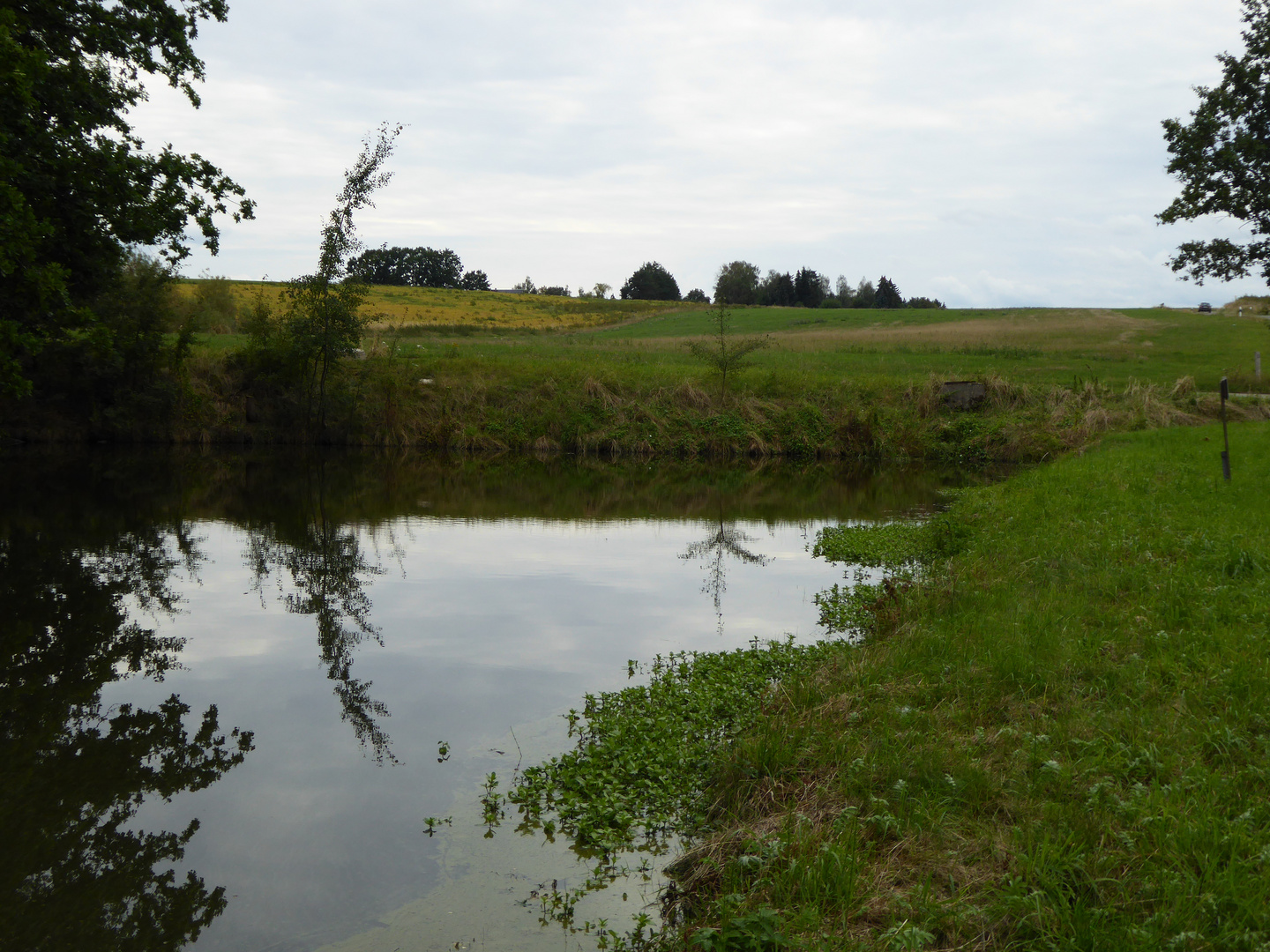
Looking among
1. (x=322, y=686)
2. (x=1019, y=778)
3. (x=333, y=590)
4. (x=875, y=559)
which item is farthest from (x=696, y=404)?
(x=1019, y=778)

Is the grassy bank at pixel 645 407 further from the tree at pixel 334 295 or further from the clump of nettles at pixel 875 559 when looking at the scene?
the clump of nettles at pixel 875 559

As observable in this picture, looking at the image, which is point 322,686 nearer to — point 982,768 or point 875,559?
point 982,768

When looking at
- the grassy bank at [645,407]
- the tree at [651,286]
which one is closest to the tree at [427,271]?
the tree at [651,286]

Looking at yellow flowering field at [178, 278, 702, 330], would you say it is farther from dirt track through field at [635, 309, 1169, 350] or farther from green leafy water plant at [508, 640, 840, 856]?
green leafy water plant at [508, 640, 840, 856]

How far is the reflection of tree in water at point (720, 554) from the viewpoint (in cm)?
1327

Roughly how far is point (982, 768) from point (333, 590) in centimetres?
983

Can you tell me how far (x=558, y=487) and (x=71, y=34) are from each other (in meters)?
14.6

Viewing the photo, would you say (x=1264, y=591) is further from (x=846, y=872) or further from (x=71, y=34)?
(x=71, y=34)

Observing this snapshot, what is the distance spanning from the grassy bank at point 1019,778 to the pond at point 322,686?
3.62 ft

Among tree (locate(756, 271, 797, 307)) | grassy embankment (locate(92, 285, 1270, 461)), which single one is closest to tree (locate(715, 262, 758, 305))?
tree (locate(756, 271, 797, 307))

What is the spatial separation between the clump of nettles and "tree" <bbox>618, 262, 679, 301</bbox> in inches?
4106

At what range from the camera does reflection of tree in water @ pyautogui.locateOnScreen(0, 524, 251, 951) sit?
5.08 m

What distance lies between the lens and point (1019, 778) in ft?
17.5

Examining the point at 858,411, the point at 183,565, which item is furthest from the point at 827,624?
the point at 858,411
